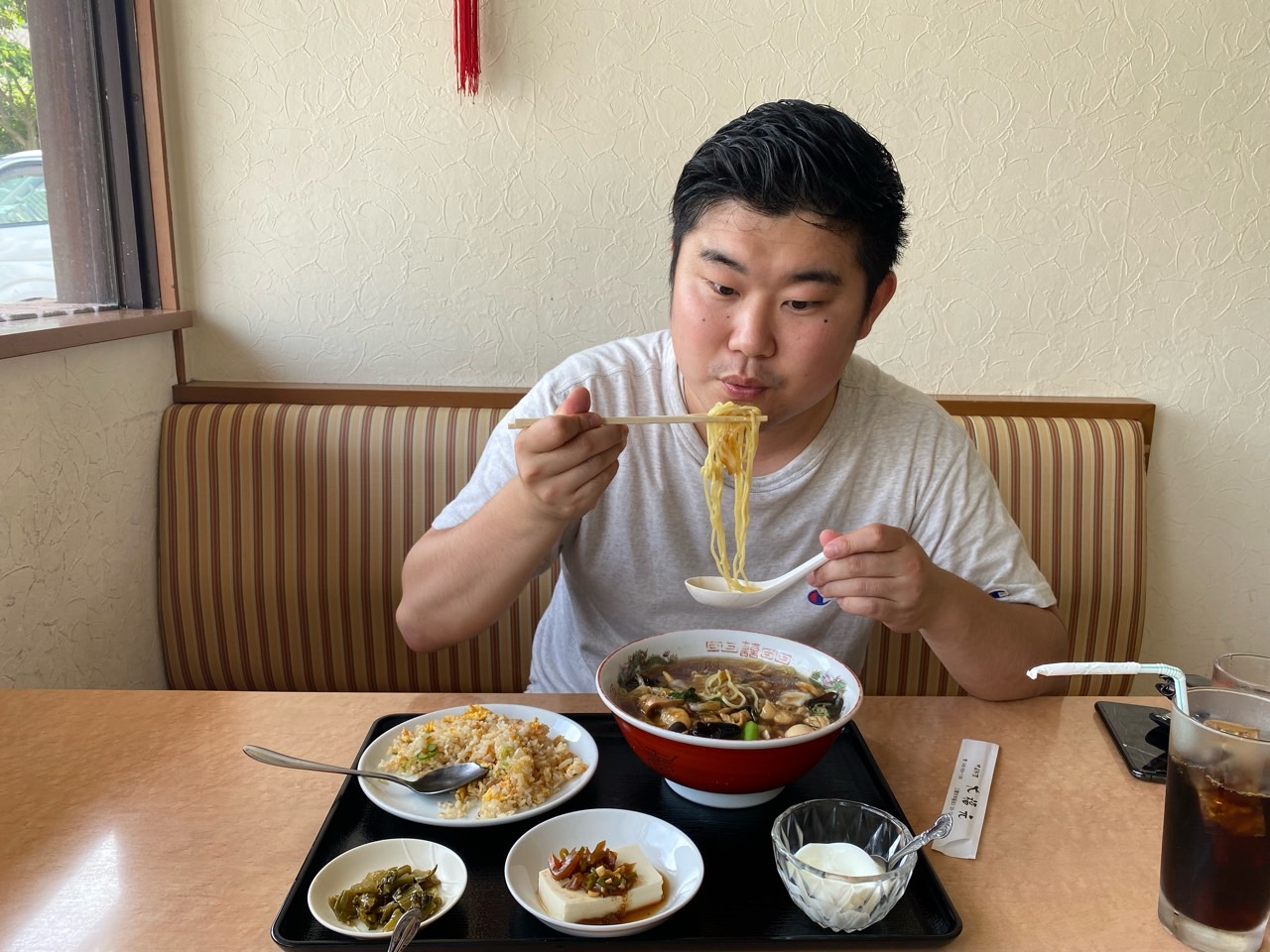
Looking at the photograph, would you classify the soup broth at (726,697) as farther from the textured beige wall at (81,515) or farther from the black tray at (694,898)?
the textured beige wall at (81,515)

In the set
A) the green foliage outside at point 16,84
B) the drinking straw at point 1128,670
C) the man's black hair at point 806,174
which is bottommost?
the drinking straw at point 1128,670

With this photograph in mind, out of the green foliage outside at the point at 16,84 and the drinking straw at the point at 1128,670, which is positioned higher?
the green foliage outside at the point at 16,84

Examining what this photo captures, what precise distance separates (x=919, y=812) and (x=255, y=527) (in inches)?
73.1

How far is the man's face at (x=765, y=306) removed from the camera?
1.45 m

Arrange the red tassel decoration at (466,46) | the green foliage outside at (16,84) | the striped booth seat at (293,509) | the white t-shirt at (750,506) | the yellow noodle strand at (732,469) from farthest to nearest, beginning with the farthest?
the striped booth seat at (293,509), the red tassel decoration at (466,46), the green foliage outside at (16,84), the white t-shirt at (750,506), the yellow noodle strand at (732,469)

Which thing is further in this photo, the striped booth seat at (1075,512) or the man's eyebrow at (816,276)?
the striped booth seat at (1075,512)

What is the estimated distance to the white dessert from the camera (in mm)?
1018

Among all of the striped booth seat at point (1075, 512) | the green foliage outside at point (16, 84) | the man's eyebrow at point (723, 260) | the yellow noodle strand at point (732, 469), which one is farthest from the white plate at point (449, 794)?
the green foliage outside at point (16, 84)

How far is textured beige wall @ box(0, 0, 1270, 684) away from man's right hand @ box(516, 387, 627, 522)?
3.85 feet

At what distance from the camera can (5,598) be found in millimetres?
1804

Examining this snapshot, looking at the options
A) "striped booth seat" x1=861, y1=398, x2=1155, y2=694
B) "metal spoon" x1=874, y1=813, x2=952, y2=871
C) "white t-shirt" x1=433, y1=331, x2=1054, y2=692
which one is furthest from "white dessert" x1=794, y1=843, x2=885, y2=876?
"striped booth seat" x1=861, y1=398, x2=1155, y2=694

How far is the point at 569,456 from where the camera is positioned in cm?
135

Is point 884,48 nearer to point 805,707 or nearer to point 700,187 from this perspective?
point 700,187

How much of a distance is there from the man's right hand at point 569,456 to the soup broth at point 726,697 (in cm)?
27
